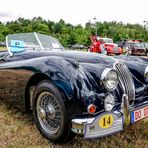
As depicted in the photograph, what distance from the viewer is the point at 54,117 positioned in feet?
9.83

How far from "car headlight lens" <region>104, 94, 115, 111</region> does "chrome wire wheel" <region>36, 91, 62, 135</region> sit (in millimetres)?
485

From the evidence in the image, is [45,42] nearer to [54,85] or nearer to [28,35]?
[28,35]

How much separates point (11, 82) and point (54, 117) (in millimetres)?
1086

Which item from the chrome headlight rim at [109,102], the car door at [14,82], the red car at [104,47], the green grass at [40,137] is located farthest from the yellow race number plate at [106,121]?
the red car at [104,47]

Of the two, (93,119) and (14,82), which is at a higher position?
(14,82)

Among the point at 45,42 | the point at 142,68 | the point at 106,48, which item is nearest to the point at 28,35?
the point at 45,42

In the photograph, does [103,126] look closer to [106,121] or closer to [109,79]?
[106,121]

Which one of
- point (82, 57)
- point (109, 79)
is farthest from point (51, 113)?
point (82, 57)

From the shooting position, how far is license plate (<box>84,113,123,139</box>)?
2.63 m

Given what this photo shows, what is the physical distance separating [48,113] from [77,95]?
0.54m

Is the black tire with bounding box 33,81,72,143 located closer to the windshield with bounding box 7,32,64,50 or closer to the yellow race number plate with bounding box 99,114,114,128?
the yellow race number plate with bounding box 99,114,114,128

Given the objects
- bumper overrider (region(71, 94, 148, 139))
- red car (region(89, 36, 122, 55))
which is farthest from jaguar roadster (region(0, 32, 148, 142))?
red car (region(89, 36, 122, 55))

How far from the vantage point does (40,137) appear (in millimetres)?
3250

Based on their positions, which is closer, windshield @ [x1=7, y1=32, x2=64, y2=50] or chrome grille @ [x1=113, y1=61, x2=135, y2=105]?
chrome grille @ [x1=113, y1=61, x2=135, y2=105]
